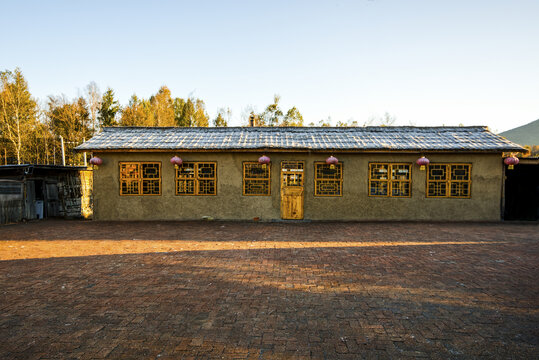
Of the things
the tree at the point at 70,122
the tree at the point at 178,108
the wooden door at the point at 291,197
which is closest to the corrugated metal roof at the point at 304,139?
the wooden door at the point at 291,197

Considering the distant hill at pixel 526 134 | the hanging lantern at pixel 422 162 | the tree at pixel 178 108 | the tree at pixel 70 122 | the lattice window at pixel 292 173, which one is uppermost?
the distant hill at pixel 526 134

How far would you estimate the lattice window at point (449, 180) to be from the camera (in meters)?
12.3

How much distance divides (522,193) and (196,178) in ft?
50.8

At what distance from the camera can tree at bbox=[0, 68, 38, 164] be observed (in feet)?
89.6

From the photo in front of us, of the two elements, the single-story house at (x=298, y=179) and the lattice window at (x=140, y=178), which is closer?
the single-story house at (x=298, y=179)

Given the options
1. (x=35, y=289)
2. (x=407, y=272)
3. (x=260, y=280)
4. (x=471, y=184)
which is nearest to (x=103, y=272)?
(x=35, y=289)

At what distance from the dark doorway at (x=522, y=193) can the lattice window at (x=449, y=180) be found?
2.77m

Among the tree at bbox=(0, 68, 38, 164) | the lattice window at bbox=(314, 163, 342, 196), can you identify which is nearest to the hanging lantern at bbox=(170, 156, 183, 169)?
the lattice window at bbox=(314, 163, 342, 196)

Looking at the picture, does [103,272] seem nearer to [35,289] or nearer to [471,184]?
[35,289]

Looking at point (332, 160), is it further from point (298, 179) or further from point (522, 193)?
point (522, 193)

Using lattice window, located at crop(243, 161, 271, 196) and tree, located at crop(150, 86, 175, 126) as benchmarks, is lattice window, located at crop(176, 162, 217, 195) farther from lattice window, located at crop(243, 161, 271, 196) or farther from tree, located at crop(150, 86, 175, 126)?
tree, located at crop(150, 86, 175, 126)

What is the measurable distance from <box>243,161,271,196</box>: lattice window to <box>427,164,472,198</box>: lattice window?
7.05 metres

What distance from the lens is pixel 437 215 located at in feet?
40.4

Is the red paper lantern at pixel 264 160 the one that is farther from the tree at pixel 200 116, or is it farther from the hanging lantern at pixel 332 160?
the tree at pixel 200 116
